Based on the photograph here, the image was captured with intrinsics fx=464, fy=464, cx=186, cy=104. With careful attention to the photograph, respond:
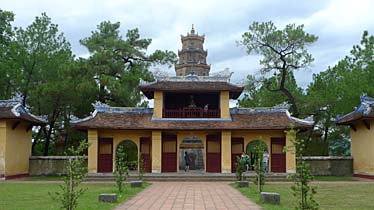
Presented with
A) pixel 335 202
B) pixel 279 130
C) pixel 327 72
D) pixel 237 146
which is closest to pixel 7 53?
pixel 237 146

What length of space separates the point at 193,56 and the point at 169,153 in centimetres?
2668

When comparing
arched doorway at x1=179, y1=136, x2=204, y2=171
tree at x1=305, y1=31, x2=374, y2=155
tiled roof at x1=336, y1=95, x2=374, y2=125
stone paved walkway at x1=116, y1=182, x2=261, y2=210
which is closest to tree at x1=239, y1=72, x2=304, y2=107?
tree at x1=305, y1=31, x2=374, y2=155

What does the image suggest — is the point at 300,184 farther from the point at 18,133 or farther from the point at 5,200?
the point at 18,133

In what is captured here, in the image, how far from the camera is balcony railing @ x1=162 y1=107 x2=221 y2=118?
27594mm

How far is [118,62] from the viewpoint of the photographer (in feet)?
107

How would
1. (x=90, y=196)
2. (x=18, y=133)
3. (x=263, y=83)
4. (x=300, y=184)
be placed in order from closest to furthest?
(x=300, y=184) → (x=90, y=196) → (x=18, y=133) → (x=263, y=83)

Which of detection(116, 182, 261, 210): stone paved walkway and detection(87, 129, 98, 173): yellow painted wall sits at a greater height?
detection(87, 129, 98, 173): yellow painted wall

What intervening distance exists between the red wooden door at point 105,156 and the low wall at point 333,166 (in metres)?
11.9

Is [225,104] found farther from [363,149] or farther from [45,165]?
[45,165]

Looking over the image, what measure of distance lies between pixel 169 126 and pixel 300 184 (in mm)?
16932

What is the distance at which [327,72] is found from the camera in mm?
33906

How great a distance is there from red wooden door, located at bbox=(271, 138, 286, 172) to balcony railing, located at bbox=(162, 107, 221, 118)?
3682 mm

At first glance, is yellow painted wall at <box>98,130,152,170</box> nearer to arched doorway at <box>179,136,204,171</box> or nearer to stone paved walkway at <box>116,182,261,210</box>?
arched doorway at <box>179,136,204,171</box>

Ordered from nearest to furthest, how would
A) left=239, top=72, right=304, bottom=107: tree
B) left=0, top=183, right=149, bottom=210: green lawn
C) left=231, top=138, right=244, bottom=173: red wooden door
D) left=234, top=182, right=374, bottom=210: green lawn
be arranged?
left=0, top=183, right=149, bottom=210: green lawn
left=234, top=182, right=374, bottom=210: green lawn
left=231, top=138, right=244, bottom=173: red wooden door
left=239, top=72, right=304, bottom=107: tree
